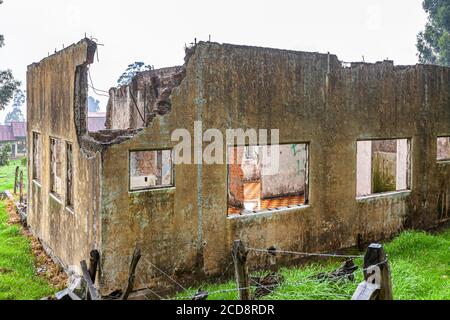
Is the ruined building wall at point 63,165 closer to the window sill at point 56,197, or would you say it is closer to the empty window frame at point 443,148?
the window sill at point 56,197

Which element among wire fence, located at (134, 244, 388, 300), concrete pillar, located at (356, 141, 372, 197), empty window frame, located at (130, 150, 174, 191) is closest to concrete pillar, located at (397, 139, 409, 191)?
concrete pillar, located at (356, 141, 372, 197)

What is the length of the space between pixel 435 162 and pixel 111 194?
26.4ft

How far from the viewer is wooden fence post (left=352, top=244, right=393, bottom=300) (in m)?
4.01

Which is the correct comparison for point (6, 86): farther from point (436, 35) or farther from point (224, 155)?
point (436, 35)

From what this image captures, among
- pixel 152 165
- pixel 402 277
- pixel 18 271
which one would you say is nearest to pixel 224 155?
pixel 402 277

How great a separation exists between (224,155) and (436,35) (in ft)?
69.1

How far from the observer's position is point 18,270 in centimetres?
903

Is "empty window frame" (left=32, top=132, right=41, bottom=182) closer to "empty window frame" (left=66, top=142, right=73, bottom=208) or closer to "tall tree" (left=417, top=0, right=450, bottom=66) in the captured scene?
"empty window frame" (left=66, top=142, right=73, bottom=208)

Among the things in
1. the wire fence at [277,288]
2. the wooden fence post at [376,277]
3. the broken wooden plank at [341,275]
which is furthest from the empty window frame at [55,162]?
the wooden fence post at [376,277]

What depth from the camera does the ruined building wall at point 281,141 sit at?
711 cm

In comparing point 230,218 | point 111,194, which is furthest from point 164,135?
point 230,218

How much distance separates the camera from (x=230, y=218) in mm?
7906

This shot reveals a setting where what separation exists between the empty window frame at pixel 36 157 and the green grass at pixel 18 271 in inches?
63.7

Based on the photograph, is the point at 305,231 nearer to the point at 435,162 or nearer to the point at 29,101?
the point at 435,162
